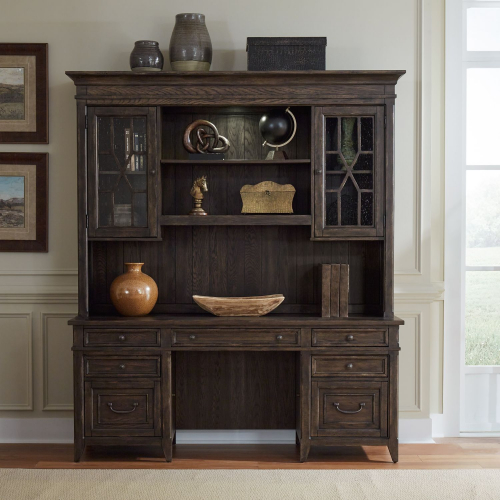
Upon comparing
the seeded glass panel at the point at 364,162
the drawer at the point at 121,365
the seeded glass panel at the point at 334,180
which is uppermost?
the seeded glass panel at the point at 364,162

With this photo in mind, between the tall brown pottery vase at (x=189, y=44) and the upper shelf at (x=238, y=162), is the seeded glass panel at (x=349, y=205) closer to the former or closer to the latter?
the upper shelf at (x=238, y=162)

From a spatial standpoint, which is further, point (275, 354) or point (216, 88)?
point (275, 354)

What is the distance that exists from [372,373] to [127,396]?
4.44 feet

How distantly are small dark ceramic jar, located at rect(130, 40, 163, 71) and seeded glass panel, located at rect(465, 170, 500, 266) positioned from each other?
6.81ft

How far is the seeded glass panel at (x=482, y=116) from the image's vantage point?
3662 millimetres

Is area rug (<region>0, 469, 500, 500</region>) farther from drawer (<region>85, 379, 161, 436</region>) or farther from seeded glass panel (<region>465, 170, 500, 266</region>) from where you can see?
seeded glass panel (<region>465, 170, 500, 266</region>)

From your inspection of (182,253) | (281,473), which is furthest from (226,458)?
(182,253)

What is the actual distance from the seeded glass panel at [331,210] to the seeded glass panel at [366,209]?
0.48 ft

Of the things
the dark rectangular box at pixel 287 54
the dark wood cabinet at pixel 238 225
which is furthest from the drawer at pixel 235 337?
the dark rectangular box at pixel 287 54

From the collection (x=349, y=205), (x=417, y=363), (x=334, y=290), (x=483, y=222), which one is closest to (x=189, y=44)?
(x=349, y=205)

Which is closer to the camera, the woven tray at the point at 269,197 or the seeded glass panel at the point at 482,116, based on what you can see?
the woven tray at the point at 269,197

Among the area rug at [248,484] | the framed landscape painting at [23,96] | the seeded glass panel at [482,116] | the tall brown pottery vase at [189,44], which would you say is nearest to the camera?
the area rug at [248,484]

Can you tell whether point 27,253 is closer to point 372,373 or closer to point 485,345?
point 372,373

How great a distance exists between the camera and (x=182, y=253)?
3.55 m
